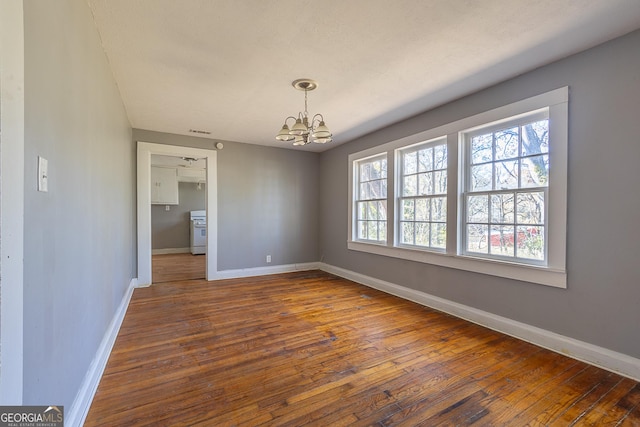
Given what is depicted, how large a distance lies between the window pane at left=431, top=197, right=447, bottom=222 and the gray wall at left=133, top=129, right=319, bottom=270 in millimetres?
2837

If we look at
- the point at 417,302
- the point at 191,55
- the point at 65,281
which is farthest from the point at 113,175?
the point at 417,302

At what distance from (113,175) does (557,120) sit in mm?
4002

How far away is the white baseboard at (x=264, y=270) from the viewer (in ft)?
16.7

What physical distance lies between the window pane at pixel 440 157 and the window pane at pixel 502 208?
744 millimetres

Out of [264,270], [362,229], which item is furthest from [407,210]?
[264,270]

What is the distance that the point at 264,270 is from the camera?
5.44 m

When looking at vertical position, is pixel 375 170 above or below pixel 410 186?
above

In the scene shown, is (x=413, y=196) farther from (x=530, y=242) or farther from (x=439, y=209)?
(x=530, y=242)

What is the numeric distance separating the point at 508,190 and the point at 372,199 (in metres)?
2.10

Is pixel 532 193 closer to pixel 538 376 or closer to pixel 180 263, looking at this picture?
pixel 538 376

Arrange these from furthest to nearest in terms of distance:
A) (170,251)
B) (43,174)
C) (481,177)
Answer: (170,251) < (481,177) < (43,174)

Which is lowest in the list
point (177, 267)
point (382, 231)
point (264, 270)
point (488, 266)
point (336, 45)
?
point (177, 267)

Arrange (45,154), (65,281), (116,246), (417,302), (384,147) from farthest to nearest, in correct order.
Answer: (384,147) < (417,302) < (116,246) < (65,281) < (45,154)

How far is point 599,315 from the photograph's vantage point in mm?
2205
